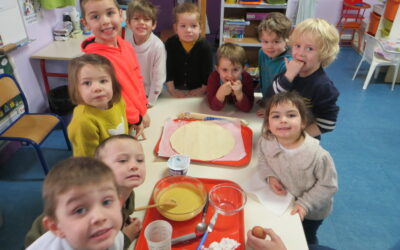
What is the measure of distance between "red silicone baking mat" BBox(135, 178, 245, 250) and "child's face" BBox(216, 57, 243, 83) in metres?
0.89

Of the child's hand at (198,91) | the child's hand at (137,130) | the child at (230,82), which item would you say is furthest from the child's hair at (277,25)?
the child's hand at (137,130)

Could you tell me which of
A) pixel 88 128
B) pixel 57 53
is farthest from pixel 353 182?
pixel 57 53

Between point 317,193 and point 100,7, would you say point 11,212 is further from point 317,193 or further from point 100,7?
point 317,193

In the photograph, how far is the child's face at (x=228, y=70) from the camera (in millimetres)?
1728

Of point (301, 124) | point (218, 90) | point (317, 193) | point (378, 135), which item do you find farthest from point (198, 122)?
point (378, 135)

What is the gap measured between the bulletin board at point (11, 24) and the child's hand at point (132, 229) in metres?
2.33

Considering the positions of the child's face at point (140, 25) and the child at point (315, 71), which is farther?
the child's face at point (140, 25)

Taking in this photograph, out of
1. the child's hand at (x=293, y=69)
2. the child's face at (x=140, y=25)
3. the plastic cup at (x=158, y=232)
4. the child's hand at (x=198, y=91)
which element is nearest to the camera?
the plastic cup at (x=158, y=232)

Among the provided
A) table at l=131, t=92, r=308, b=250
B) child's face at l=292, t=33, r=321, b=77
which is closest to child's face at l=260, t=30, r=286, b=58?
child's face at l=292, t=33, r=321, b=77

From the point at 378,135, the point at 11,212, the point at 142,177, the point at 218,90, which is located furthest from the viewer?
the point at 378,135

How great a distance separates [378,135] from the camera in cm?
314

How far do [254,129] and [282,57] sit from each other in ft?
1.62

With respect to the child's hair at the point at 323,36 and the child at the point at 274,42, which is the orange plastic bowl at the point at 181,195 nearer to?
the child at the point at 274,42

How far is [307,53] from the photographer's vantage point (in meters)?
1.45
